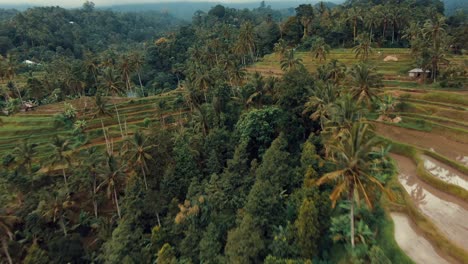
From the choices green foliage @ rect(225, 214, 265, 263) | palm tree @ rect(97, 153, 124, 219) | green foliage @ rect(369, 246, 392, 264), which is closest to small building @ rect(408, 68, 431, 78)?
green foliage @ rect(369, 246, 392, 264)

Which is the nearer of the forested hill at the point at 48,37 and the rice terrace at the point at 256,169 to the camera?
the rice terrace at the point at 256,169

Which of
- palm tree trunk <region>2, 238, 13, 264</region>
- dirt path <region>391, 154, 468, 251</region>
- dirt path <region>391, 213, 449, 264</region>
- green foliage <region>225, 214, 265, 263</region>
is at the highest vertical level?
dirt path <region>391, 154, 468, 251</region>

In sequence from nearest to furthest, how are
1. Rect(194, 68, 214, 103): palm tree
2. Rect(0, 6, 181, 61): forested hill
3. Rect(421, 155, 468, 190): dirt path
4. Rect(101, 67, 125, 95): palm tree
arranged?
Rect(421, 155, 468, 190): dirt path < Rect(101, 67, 125, 95): palm tree < Rect(194, 68, 214, 103): palm tree < Rect(0, 6, 181, 61): forested hill

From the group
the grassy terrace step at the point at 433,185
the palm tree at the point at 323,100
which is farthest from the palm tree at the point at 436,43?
the palm tree at the point at 323,100

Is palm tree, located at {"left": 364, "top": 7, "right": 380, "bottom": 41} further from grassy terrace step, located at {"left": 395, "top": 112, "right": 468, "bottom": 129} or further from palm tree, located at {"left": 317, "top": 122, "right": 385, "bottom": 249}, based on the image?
palm tree, located at {"left": 317, "top": 122, "right": 385, "bottom": 249}

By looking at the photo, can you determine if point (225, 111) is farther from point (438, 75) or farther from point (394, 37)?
point (394, 37)

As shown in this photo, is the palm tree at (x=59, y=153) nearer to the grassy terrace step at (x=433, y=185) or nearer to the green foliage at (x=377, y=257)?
the green foliage at (x=377, y=257)
